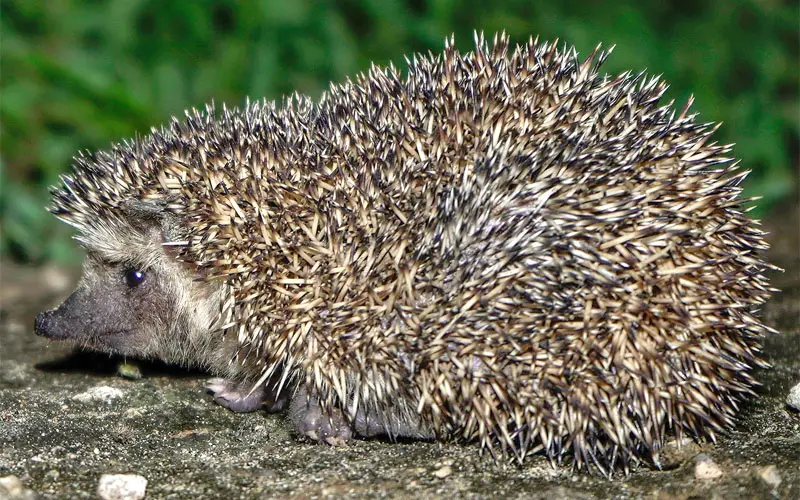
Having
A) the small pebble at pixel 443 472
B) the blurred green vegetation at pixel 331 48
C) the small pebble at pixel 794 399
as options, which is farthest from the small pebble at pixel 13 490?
the blurred green vegetation at pixel 331 48

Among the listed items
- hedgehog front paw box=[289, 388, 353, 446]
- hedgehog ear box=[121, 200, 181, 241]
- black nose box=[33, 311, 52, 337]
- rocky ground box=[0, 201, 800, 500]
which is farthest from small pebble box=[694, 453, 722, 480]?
black nose box=[33, 311, 52, 337]

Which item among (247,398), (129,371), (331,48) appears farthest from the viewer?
(331,48)

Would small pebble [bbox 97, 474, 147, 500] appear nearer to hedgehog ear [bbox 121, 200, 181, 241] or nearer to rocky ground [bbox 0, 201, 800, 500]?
rocky ground [bbox 0, 201, 800, 500]

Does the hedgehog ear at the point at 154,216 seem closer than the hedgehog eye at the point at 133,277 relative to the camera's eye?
Yes

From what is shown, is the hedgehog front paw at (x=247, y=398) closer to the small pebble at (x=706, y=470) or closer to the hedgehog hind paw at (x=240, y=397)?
the hedgehog hind paw at (x=240, y=397)

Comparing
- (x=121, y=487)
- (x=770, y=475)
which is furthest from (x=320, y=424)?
(x=770, y=475)

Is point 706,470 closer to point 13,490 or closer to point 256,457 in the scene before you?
point 256,457

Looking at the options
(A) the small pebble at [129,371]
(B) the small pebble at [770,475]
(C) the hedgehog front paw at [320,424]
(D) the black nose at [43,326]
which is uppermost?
(D) the black nose at [43,326]
